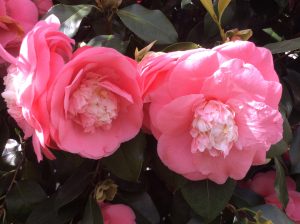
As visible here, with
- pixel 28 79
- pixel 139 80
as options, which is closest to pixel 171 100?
pixel 139 80

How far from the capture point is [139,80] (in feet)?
1.94

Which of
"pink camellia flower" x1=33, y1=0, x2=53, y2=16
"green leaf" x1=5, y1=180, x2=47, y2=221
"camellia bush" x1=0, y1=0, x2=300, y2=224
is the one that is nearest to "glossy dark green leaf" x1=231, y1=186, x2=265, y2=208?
"camellia bush" x1=0, y1=0, x2=300, y2=224

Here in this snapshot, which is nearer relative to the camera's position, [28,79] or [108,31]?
[28,79]

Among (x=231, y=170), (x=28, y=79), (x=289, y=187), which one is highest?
(x=28, y=79)

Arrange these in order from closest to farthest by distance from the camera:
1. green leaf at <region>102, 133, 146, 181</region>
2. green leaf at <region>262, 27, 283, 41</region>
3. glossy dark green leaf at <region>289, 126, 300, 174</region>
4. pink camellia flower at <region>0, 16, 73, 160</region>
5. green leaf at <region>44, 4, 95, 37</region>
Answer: pink camellia flower at <region>0, 16, 73, 160</region> → green leaf at <region>102, 133, 146, 181</region> → green leaf at <region>44, 4, 95, 37</region> → glossy dark green leaf at <region>289, 126, 300, 174</region> → green leaf at <region>262, 27, 283, 41</region>

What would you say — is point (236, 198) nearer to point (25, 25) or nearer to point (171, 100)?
point (171, 100)

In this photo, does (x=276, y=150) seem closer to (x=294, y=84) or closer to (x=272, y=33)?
Result: (x=294, y=84)

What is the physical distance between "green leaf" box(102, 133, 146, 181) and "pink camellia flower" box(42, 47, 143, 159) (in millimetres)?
52

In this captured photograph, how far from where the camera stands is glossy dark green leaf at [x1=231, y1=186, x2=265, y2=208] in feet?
2.72

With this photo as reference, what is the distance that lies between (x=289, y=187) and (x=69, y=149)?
1.80 feet

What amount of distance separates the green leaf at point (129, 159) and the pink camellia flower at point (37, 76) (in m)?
0.12

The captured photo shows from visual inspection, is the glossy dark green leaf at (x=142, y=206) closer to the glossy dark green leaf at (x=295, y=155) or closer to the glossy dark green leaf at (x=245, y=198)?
the glossy dark green leaf at (x=245, y=198)

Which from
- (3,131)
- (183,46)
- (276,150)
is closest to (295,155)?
(276,150)

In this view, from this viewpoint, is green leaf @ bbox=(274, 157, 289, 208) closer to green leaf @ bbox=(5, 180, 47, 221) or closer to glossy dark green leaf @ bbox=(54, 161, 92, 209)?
glossy dark green leaf @ bbox=(54, 161, 92, 209)
